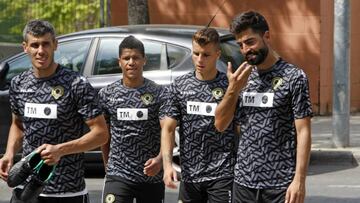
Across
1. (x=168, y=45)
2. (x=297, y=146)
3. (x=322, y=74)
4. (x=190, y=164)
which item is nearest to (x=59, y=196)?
(x=190, y=164)

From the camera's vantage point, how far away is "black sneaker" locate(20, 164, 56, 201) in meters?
5.81

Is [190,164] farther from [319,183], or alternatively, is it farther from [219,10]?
[219,10]

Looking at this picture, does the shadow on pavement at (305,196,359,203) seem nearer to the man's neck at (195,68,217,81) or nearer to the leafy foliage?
the man's neck at (195,68,217,81)

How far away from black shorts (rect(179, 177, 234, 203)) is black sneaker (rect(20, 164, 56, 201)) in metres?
1.20

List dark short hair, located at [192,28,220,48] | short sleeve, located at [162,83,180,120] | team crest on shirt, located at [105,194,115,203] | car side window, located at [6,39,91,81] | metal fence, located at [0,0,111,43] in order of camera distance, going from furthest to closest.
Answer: metal fence, located at [0,0,111,43] → car side window, located at [6,39,91,81] → team crest on shirt, located at [105,194,115,203] → short sleeve, located at [162,83,180,120] → dark short hair, located at [192,28,220,48]

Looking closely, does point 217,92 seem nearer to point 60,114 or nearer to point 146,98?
point 146,98

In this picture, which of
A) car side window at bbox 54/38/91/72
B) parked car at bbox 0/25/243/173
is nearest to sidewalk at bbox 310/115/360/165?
parked car at bbox 0/25/243/173

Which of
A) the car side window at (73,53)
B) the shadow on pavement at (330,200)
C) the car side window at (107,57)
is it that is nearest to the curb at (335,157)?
the shadow on pavement at (330,200)

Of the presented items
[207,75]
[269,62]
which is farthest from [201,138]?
[269,62]

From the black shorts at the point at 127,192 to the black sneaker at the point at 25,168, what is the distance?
1235 millimetres

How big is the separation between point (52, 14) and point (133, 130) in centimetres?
1295

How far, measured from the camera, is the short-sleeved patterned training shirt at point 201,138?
6730mm

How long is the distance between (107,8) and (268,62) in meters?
12.9

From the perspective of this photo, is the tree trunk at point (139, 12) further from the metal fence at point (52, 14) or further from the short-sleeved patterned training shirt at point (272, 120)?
the short-sleeved patterned training shirt at point (272, 120)
